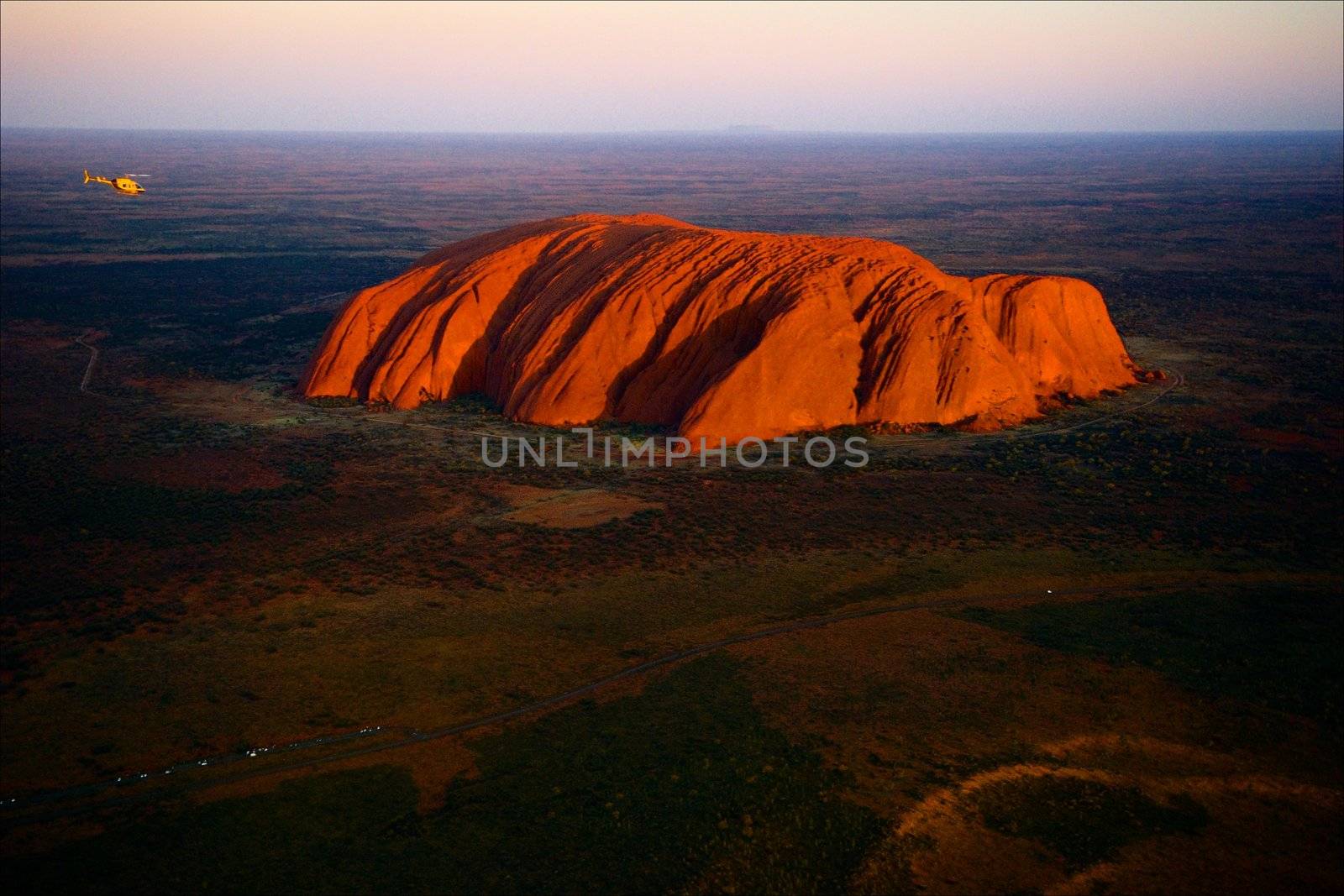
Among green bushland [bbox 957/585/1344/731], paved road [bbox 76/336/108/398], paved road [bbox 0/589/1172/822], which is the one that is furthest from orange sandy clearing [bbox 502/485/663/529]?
paved road [bbox 76/336/108/398]

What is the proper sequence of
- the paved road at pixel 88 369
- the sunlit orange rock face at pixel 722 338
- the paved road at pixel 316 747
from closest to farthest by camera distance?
the paved road at pixel 316 747 → the sunlit orange rock face at pixel 722 338 → the paved road at pixel 88 369

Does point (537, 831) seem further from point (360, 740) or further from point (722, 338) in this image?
point (722, 338)

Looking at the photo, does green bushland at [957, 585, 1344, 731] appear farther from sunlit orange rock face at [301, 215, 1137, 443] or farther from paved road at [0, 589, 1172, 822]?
sunlit orange rock face at [301, 215, 1137, 443]

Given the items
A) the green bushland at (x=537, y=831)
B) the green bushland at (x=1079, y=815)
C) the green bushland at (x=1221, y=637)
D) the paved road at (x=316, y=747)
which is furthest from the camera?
the green bushland at (x=1221, y=637)

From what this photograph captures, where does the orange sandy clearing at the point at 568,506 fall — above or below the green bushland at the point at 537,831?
above

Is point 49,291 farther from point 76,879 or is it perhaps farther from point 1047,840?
point 1047,840

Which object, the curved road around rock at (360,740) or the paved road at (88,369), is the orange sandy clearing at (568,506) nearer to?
the curved road around rock at (360,740)

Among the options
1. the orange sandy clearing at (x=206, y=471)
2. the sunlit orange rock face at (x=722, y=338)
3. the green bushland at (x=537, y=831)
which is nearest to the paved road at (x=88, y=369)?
the sunlit orange rock face at (x=722, y=338)

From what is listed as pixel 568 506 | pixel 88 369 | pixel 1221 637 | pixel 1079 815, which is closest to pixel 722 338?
pixel 568 506
